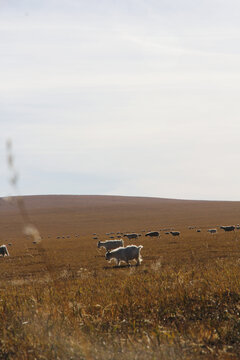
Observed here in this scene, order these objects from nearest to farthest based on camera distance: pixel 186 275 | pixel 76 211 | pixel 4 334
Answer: pixel 4 334 < pixel 186 275 < pixel 76 211

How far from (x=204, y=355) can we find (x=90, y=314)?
6.58 ft

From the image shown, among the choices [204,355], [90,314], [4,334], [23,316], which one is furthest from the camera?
[90,314]

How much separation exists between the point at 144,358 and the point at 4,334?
5.69 ft

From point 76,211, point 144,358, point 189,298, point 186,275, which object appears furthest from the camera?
point 76,211

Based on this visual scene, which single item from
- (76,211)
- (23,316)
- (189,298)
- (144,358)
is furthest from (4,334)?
(76,211)

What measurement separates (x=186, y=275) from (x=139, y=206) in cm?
12051

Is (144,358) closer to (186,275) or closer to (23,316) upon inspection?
(23,316)

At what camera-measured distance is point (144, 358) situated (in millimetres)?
3537

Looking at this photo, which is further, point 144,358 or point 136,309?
point 136,309

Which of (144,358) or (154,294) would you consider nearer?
(144,358)

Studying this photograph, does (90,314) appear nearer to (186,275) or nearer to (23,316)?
(23,316)

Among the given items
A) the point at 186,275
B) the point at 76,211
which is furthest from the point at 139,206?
the point at 186,275

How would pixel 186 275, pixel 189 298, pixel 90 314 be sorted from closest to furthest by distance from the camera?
pixel 90 314 → pixel 189 298 → pixel 186 275

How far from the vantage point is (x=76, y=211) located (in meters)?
120
